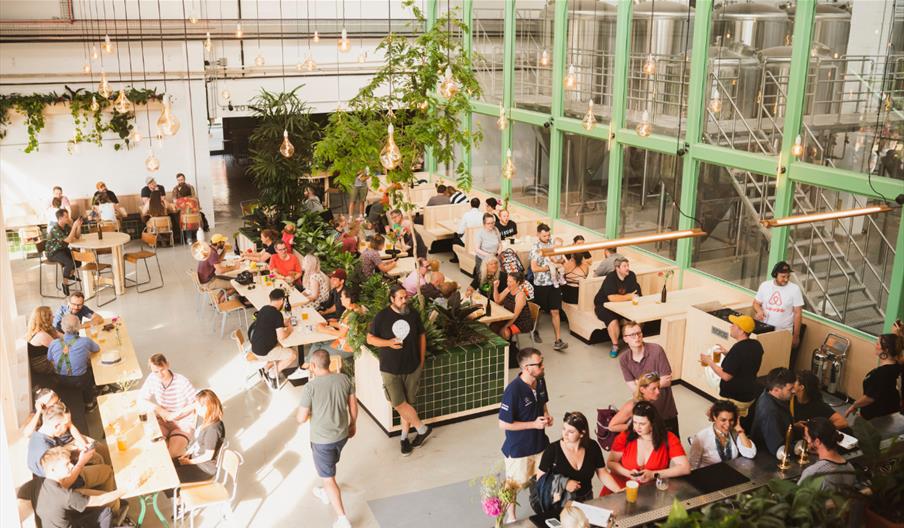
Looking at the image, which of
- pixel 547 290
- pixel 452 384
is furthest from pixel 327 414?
pixel 547 290

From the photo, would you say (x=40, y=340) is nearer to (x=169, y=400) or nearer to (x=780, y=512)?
(x=169, y=400)

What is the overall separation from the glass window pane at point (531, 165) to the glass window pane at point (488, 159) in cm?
92

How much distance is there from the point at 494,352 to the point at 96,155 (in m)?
10.7

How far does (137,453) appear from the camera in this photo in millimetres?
6625

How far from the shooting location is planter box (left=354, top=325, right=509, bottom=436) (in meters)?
8.31

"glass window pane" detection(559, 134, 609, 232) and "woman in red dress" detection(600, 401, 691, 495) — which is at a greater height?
"glass window pane" detection(559, 134, 609, 232)

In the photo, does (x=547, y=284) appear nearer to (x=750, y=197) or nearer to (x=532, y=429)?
(x=750, y=197)

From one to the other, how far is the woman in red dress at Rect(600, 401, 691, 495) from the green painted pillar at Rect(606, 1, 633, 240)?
23.7ft

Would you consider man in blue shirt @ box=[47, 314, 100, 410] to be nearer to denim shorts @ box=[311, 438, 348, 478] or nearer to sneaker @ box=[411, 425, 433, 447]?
denim shorts @ box=[311, 438, 348, 478]

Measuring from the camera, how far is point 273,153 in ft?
45.1

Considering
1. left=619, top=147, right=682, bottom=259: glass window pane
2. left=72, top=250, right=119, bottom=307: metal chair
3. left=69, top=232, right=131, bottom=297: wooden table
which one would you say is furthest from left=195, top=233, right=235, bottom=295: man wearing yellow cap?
left=619, top=147, right=682, bottom=259: glass window pane

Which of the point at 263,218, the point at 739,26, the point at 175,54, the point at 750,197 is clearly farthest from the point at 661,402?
the point at 175,54

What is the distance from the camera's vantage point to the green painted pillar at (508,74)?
15023mm

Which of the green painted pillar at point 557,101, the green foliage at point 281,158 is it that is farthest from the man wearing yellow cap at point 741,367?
the green foliage at point 281,158
